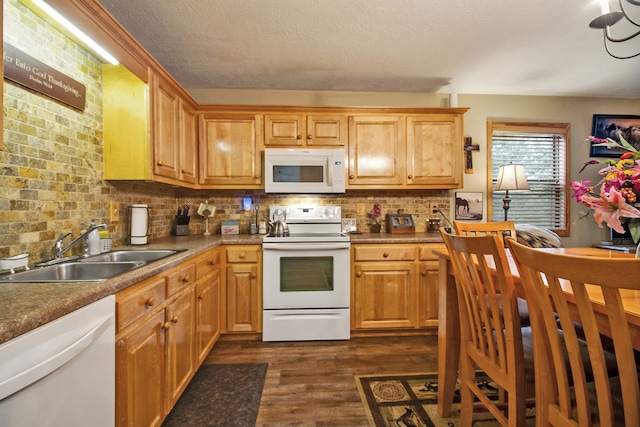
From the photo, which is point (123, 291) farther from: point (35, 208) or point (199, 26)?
point (199, 26)

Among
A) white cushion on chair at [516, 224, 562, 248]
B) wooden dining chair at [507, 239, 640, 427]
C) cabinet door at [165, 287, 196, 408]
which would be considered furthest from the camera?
white cushion on chair at [516, 224, 562, 248]

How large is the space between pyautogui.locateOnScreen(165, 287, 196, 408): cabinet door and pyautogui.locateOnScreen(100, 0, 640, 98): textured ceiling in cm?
182

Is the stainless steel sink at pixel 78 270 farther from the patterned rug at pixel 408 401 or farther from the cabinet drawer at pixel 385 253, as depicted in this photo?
the cabinet drawer at pixel 385 253

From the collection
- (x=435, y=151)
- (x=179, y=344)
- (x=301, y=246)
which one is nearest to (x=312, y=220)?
(x=301, y=246)

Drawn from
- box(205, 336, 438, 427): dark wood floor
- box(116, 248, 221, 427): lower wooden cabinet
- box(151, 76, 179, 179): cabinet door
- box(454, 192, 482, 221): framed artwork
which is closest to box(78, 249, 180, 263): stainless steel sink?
box(116, 248, 221, 427): lower wooden cabinet

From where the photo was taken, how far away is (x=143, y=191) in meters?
2.40

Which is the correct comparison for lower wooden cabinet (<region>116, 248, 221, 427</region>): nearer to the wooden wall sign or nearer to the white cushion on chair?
the wooden wall sign

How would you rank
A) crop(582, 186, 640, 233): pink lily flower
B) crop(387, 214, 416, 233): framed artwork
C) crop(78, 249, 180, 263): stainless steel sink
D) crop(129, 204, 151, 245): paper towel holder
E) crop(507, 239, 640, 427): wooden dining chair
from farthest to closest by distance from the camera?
crop(387, 214, 416, 233): framed artwork → crop(129, 204, 151, 245): paper towel holder → crop(78, 249, 180, 263): stainless steel sink → crop(582, 186, 640, 233): pink lily flower → crop(507, 239, 640, 427): wooden dining chair

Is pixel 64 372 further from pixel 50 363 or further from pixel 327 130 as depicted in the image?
pixel 327 130

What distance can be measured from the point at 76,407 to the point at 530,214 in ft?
13.2

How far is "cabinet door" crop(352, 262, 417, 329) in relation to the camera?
8.43ft

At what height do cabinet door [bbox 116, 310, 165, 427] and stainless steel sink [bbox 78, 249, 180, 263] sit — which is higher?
stainless steel sink [bbox 78, 249, 180, 263]

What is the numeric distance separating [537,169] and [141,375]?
403 centimetres

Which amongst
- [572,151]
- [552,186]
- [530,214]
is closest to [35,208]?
[530,214]
